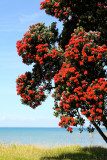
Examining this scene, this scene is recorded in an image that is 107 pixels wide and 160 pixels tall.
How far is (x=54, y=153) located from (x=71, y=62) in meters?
9.80

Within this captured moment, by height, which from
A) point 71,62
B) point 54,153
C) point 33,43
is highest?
point 33,43

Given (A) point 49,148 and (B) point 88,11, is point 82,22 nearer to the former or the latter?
(B) point 88,11

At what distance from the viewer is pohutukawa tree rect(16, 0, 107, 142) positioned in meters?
14.1

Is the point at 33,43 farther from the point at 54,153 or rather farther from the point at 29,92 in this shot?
the point at 54,153

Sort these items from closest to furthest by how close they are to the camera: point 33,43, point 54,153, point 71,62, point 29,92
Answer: point 71,62
point 29,92
point 33,43
point 54,153

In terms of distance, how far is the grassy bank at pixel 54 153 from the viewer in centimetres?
1878

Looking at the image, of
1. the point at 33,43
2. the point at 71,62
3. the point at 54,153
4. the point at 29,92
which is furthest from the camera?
the point at 54,153

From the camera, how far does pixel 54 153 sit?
68.5ft

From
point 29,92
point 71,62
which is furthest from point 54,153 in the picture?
point 71,62

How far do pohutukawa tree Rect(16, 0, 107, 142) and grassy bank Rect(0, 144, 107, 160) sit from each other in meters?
3.51

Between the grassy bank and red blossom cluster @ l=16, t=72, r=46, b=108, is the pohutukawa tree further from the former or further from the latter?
the grassy bank

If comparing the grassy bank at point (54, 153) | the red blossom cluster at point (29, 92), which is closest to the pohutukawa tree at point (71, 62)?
the red blossom cluster at point (29, 92)

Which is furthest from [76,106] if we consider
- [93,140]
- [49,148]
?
[93,140]

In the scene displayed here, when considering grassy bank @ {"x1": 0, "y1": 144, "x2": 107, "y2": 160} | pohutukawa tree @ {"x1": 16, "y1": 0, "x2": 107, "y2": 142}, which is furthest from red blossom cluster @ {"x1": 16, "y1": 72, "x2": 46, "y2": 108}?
grassy bank @ {"x1": 0, "y1": 144, "x2": 107, "y2": 160}
